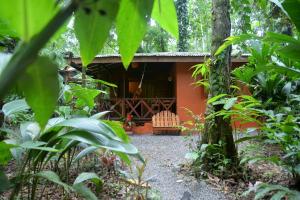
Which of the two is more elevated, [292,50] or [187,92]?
[187,92]

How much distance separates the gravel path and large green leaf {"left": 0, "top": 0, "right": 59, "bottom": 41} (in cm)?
352

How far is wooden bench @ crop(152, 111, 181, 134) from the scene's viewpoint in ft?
35.2

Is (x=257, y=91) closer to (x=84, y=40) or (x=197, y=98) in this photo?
(x=197, y=98)

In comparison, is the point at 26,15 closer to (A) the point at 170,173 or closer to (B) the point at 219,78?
(B) the point at 219,78

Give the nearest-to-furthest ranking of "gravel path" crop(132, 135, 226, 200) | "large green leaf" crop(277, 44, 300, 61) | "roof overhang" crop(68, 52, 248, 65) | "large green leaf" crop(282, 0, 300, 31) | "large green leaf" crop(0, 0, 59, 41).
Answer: "large green leaf" crop(0, 0, 59, 41) < "large green leaf" crop(277, 44, 300, 61) < "large green leaf" crop(282, 0, 300, 31) < "gravel path" crop(132, 135, 226, 200) < "roof overhang" crop(68, 52, 248, 65)

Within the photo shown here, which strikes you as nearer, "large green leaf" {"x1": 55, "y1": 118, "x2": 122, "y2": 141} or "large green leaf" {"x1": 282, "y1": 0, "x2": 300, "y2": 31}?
"large green leaf" {"x1": 55, "y1": 118, "x2": 122, "y2": 141}

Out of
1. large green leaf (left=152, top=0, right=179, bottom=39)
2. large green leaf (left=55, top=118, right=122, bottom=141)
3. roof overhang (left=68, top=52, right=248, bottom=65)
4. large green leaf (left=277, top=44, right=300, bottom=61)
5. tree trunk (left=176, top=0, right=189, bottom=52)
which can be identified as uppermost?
tree trunk (left=176, top=0, right=189, bottom=52)

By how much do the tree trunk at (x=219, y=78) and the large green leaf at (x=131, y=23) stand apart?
15.7 ft

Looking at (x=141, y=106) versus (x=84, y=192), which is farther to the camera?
(x=141, y=106)

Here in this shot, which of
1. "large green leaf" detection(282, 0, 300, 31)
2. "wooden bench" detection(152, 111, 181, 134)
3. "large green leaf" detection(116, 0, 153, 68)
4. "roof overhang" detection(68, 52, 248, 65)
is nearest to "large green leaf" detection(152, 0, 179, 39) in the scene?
"large green leaf" detection(116, 0, 153, 68)

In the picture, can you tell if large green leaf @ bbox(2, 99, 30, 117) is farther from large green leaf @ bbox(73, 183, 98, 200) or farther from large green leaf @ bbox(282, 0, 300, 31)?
large green leaf @ bbox(282, 0, 300, 31)

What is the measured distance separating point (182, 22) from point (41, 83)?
2081 cm

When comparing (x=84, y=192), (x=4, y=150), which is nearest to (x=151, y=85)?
(x=84, y=192)

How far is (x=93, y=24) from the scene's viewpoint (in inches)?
13.9
